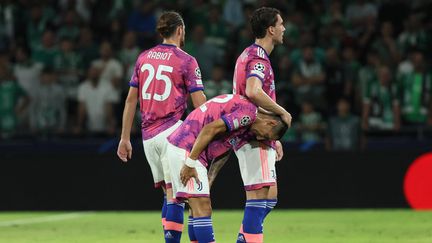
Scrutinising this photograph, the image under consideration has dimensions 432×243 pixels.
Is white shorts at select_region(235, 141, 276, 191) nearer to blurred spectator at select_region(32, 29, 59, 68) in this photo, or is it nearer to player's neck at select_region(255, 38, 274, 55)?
player's neck at select_region(255, 38, 274, 55)

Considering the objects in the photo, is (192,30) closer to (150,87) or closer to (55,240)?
(55,240)

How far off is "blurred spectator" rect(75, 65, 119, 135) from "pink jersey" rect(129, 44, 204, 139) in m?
7.58

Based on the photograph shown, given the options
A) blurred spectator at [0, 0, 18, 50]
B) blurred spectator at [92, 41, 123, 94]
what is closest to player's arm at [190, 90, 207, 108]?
blurred spectator at [92, 41, 123, 94]

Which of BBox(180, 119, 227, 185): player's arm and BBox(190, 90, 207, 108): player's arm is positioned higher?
BBox(190, 90, 207, 108): player's arm

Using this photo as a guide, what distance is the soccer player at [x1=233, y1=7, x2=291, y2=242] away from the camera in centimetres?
788

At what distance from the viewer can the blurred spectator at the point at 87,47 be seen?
1706cm

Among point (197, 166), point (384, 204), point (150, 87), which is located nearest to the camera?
point (197, 166)

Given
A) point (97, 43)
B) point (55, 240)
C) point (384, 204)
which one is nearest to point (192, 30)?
point (97, 43)

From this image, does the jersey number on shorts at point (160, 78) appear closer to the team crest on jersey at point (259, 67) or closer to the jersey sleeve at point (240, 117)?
the team crest on jersey at point (259, 67)

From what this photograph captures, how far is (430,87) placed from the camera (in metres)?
15.4

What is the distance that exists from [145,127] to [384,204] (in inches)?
278

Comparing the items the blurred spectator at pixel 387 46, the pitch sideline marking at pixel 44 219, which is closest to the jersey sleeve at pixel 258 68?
the pitch sideline marking at pixel 44 219

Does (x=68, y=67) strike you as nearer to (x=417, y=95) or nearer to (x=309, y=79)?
(x=309, y=79)

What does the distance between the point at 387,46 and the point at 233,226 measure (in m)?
5.31
